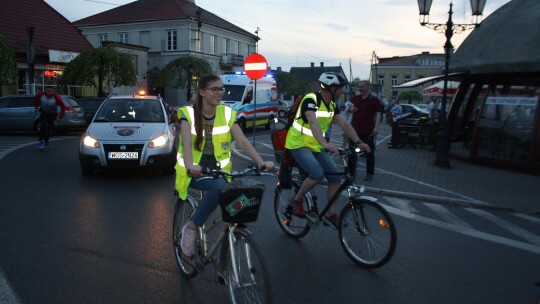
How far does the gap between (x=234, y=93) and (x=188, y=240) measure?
60.7 feet

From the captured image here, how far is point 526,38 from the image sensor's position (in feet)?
37.9

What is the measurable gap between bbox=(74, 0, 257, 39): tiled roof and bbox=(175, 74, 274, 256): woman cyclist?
156 feet

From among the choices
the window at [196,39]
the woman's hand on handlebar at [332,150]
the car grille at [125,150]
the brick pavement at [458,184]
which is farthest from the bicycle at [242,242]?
the window at [196,39]

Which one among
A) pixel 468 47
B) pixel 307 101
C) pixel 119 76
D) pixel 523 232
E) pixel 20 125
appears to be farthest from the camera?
pixel 119 76

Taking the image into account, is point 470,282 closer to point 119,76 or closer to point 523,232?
point 523,232

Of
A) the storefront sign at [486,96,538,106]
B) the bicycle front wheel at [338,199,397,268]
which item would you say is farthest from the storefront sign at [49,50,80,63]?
the bicycle front wheel at [338,199,397,268]

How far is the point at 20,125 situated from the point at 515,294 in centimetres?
1918

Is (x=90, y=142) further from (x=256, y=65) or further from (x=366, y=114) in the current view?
(x=256, y=65)

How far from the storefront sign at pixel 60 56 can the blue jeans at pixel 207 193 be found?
3135cm

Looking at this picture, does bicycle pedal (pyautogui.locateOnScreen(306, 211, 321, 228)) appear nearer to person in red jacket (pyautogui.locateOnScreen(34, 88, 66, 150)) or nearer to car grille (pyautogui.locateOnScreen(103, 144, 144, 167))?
car grille (pyautogui.locateOnScreen(103, 144, 144, 167))

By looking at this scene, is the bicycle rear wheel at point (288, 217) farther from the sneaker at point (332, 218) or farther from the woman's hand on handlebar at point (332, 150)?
the woman's hand on handlebar at point (332, 150)

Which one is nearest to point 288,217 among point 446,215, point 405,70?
point 446,215

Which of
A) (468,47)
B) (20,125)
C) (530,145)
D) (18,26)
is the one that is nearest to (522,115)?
(530,145)

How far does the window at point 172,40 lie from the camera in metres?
50.2
